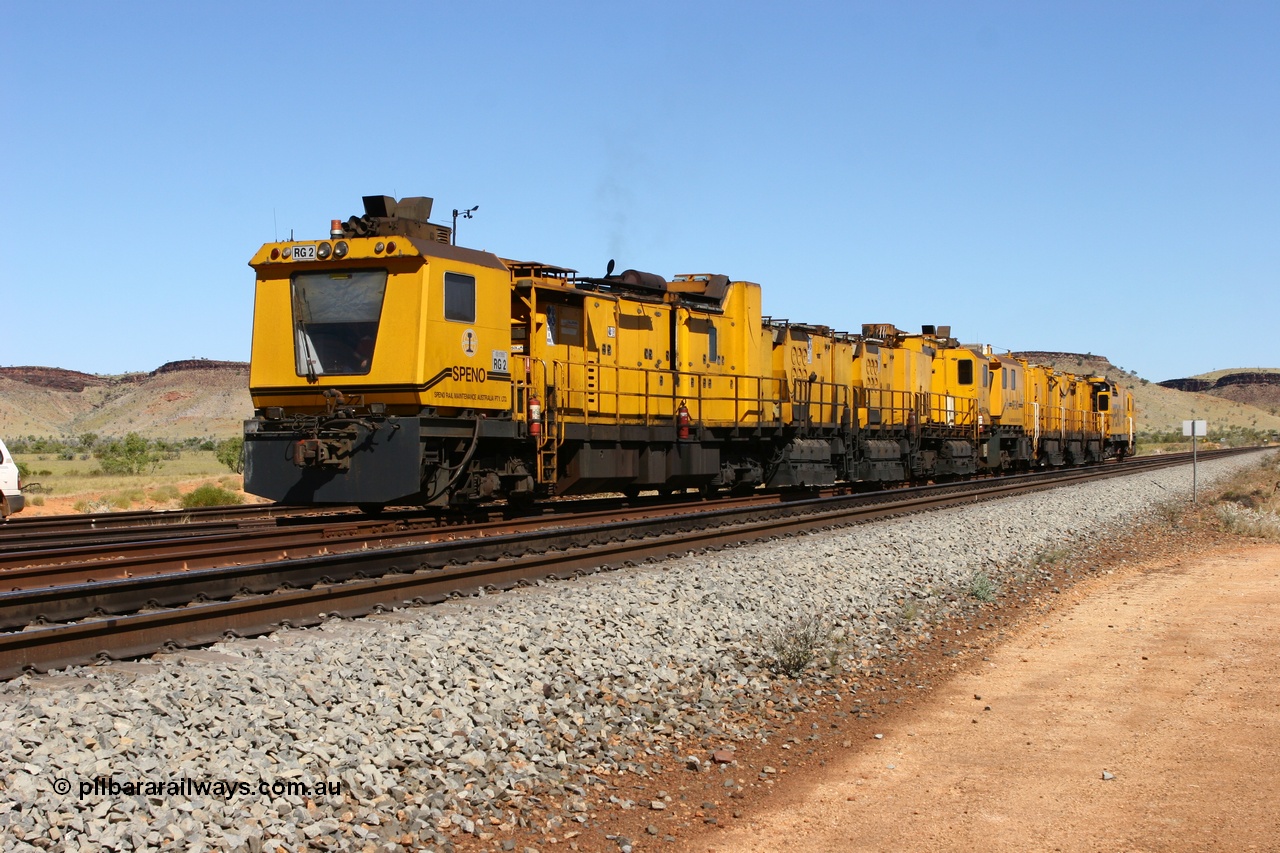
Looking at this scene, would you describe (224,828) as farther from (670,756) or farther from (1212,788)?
(1212,788)

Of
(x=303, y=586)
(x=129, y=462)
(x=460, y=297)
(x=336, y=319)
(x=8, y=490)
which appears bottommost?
(x=303, y=586)

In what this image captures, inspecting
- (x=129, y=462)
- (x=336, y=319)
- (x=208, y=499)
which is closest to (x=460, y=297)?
(x=336, y=319)

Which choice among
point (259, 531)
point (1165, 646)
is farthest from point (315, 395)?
point (1165, 646)

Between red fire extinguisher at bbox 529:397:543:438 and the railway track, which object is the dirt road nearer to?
the railway track

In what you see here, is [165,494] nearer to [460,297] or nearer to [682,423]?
[682,423]

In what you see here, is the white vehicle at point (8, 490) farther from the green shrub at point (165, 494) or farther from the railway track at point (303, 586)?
the green shrub at point (165, 494)

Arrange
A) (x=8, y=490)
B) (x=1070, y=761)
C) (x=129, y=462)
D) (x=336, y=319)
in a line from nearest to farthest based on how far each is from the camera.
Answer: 1. (x=1070, y=761)
2. (x=336, y=319)
3. (x=8, y=490)
4. (x=129, y=462)

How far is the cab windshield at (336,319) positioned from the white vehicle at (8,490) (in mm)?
6975

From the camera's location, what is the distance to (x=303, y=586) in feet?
32.5

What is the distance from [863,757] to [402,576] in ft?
15.9

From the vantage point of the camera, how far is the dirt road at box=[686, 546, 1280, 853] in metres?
5.93

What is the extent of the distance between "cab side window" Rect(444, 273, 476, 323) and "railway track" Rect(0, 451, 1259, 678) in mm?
2674

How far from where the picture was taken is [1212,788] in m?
6.61

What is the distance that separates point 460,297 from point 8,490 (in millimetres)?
9080
